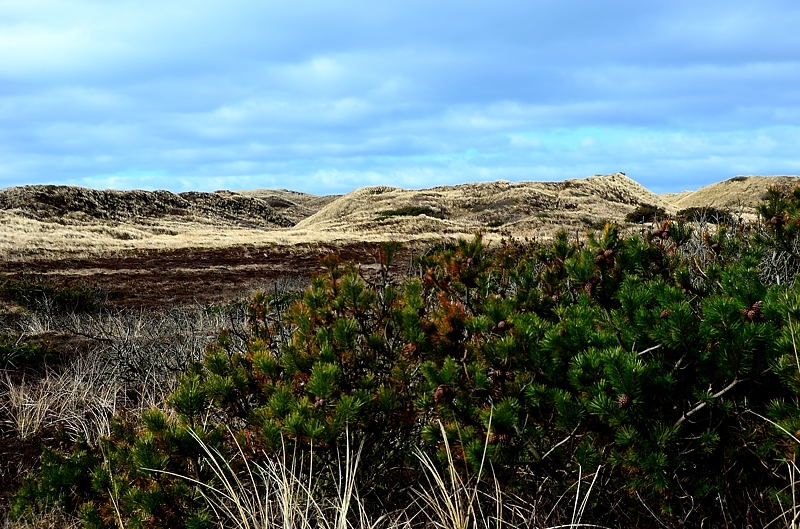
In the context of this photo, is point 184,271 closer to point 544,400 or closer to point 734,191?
point 544,400

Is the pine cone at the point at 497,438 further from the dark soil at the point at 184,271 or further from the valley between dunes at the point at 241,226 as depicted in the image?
the valley between dunes at the point at 241,226

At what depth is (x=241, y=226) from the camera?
227 ft

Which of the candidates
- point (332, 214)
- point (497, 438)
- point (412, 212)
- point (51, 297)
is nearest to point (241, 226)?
point (332, 214)

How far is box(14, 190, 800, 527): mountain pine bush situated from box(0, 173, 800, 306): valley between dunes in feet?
56.4

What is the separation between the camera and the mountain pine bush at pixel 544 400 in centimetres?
248

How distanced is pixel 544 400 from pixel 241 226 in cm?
6868

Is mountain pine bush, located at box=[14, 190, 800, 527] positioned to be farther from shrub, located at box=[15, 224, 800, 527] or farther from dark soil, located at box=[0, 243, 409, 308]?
dark soil, located at box=[0, 243, 409, 308]

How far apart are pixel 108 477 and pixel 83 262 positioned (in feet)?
110

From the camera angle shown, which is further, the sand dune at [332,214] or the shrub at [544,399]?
the sand dune at [332,214]

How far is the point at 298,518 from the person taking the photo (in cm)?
314

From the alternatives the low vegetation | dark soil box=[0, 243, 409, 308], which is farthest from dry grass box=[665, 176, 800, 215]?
dark soil box=[0, 243, 409, 308]

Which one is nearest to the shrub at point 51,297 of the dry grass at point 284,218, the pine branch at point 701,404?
the pine branch at point 701,404

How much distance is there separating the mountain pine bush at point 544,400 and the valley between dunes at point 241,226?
17.2 m

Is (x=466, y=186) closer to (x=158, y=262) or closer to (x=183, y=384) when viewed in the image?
(x=158, y=262)
